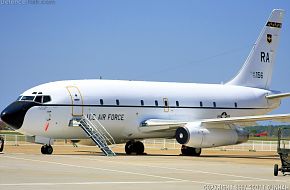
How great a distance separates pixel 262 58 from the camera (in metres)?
49.0

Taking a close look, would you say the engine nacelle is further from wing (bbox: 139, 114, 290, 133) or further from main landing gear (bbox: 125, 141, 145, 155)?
main landing gear (bbox: 125, 141, 145, 155)

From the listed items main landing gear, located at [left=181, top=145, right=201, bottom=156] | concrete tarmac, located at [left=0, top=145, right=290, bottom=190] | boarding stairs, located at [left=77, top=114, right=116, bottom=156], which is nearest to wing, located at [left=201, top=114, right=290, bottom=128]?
main landing gear, located at [left=181, top=145, right=201, bottom=156]

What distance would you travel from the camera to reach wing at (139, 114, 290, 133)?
3775cm

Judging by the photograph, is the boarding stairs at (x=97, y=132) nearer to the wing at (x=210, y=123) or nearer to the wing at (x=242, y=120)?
the wing at (x=210, y=123)

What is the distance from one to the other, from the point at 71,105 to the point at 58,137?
1802mm

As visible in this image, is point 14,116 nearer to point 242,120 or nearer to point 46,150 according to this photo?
point 46,150

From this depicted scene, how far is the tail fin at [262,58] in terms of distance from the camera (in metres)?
48.4

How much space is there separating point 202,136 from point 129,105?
4543 mm

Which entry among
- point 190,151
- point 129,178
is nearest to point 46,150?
point 190,151

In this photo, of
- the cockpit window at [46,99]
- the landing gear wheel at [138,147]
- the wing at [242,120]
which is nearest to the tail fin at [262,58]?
the wing at [242,120]

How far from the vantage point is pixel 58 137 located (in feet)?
123

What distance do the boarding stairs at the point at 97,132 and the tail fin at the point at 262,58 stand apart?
12.1 metres

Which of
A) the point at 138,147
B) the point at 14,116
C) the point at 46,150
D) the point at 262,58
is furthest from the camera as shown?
the point at 262,58

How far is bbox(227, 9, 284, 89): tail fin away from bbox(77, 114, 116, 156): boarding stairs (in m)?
12.1
